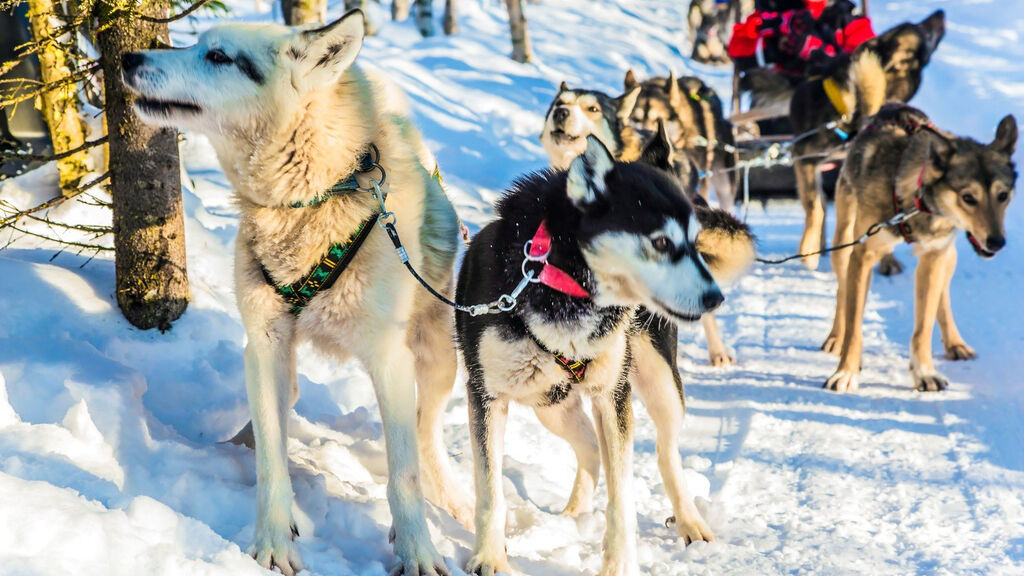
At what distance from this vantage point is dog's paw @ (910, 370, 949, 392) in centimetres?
471

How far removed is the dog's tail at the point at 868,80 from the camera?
650cm

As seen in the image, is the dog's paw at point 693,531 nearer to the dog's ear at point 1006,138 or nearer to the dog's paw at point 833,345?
the dog's paw at point 833,345

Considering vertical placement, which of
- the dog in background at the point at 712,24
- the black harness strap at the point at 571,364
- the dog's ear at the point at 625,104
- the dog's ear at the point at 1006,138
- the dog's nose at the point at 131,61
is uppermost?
the dog's nose at the point at 131,61

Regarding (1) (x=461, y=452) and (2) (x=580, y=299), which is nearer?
(2) (x=580, y=299)

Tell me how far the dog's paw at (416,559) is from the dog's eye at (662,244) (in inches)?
43.9

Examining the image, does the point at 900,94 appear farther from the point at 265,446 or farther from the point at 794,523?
the point at 265,446

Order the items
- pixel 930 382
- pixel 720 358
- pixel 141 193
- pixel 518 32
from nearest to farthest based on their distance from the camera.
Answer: pixel 141 193
pixel 930 382
pixel 720 358
pixel 518 32

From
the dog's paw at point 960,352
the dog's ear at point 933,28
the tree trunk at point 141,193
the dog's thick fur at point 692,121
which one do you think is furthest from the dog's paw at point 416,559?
the dog's ear at point 933,28

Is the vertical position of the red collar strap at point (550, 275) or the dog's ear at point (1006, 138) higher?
the red collar strap at point (550, 275)

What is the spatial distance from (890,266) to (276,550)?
639 cm

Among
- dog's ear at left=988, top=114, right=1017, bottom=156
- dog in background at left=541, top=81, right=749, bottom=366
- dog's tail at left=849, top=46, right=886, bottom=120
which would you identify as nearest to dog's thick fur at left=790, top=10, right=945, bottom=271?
dog's tail at left=849, top=46, right=886, bottom=120

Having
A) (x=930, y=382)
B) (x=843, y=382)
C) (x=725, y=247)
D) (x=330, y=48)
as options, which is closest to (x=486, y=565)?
(x=725, y=247)

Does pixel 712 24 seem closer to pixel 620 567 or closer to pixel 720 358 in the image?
pixel 720 358

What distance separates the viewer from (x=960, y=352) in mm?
5219
